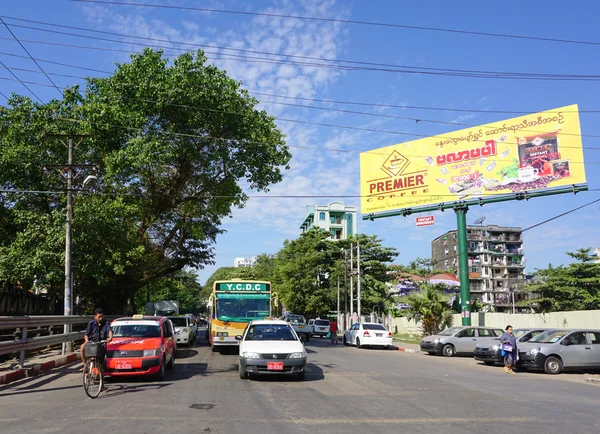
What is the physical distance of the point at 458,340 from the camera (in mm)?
25672

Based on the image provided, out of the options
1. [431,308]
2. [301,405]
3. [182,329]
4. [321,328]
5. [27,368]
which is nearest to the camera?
[301,405]

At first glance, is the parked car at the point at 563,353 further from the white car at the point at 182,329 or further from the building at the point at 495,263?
the building at the point at 495,263

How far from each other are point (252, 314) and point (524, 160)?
21618 mm

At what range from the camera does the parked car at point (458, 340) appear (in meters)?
25.6

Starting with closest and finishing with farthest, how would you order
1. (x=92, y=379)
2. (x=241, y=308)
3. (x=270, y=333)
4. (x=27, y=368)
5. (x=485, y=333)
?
(x=92, y=379) < (x=27, y=368) < (x=270, y=333) < (x=241, y=308) < (x=485, y=333)

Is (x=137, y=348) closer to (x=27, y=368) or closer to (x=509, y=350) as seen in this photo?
(x=27, y=368)

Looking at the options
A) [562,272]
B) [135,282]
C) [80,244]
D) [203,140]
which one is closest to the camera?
[80,244]

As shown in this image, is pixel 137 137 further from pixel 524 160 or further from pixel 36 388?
pixel 524 160

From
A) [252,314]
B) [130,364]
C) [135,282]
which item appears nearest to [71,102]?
[135,282]

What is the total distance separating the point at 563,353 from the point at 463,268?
56.3 feet

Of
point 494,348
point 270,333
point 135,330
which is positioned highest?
point 135,330

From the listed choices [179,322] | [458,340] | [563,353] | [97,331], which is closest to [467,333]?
[458,340]

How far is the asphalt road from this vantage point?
24.9 ft

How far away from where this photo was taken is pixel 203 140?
1072 inches
